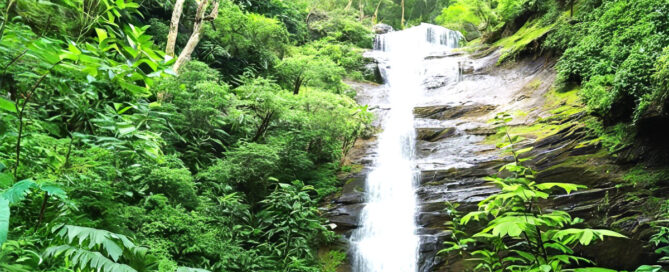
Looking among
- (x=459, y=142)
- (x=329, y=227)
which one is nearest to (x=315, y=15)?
(x=459, y=142)

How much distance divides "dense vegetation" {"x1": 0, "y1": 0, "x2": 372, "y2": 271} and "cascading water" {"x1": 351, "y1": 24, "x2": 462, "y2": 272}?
2.94 feet

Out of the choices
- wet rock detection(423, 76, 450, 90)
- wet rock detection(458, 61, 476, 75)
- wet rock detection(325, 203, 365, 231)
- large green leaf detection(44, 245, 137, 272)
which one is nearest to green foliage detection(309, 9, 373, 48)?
wet rock detection(423, 76, 450, 90)

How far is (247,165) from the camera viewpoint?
8.35 metres

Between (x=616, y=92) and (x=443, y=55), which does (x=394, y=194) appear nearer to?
(x=616, y=92)

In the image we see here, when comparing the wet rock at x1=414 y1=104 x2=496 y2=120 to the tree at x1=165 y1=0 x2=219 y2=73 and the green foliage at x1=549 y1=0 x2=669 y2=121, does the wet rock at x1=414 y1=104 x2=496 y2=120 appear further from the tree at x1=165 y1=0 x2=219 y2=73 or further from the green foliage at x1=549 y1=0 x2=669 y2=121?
the tree at x1=165 y1=0 x2=219 y2=73

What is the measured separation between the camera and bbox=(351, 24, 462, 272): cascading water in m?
8.09

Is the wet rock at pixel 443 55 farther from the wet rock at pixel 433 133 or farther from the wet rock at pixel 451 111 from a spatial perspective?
the wet rock at pixel 433 133

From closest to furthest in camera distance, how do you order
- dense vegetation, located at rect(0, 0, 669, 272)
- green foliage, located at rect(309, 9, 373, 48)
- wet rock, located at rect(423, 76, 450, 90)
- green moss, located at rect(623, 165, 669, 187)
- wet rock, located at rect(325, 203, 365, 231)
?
dense vegetation, located at rect(0, 0, 669, 272) → green moss, located at rect(623, 165, 669, 187) → wet rock, located at rect(325, 203, 365, 231) → wet rock, located at rect(423, 76, 450, 90) → green foliage, located at rect(309, 9, 373, 48)

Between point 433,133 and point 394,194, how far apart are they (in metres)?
2.77

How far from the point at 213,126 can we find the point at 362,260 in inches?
187

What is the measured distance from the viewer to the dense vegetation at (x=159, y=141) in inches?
89.4

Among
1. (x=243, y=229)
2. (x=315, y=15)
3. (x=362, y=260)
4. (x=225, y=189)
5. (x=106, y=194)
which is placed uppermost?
(x=315, y=15)

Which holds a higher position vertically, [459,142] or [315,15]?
[315,15]

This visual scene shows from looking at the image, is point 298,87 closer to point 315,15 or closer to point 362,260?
point 362,260
